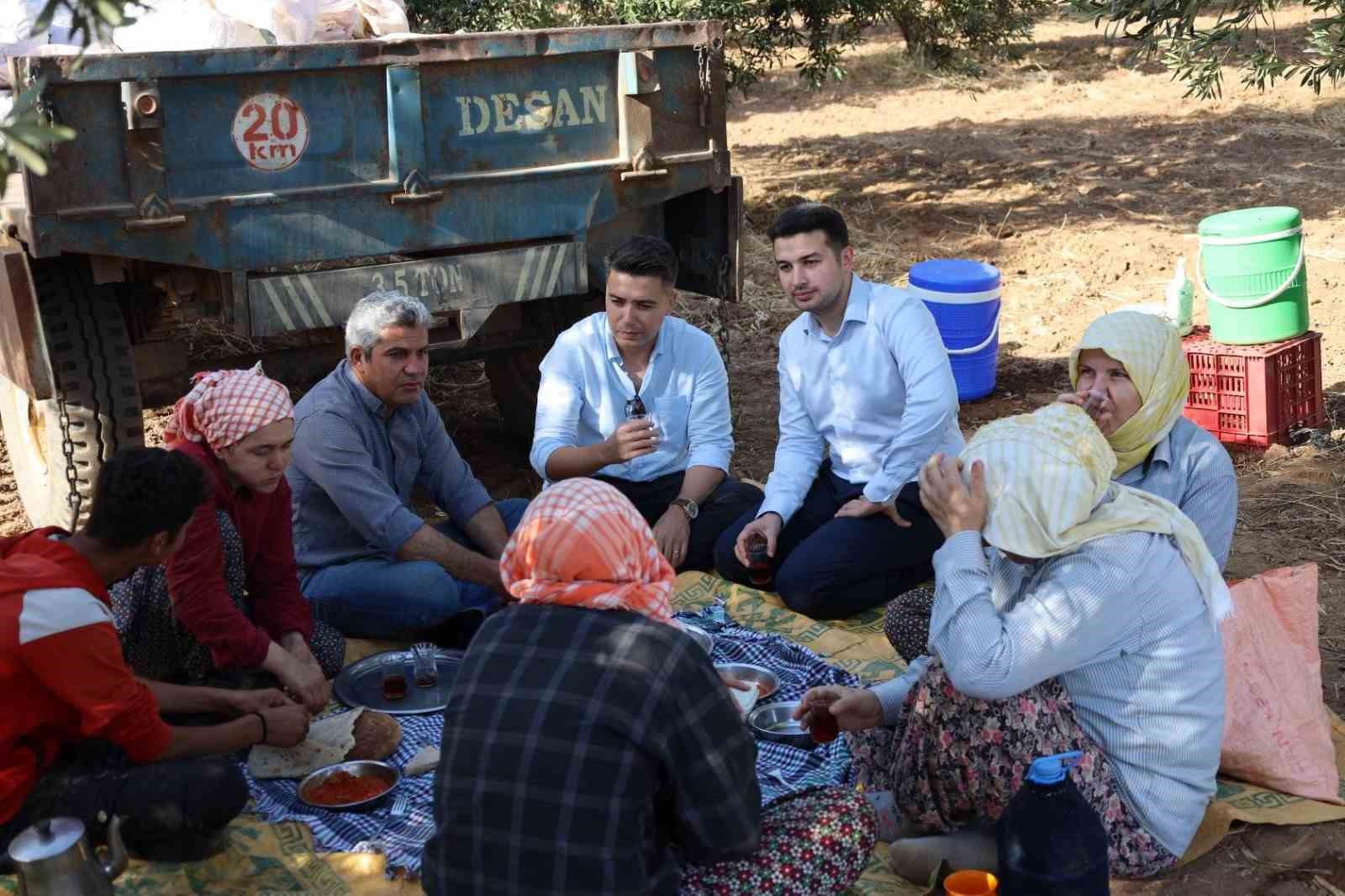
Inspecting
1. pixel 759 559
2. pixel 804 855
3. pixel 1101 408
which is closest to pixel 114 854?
pixel 804 855

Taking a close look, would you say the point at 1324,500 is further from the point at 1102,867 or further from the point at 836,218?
the point at 1102,867

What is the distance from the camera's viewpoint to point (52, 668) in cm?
309

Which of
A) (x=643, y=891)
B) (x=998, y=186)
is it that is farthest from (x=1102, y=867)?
(x=998, y=186)

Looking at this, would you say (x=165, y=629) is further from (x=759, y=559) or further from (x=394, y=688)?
(x=759, y=559)

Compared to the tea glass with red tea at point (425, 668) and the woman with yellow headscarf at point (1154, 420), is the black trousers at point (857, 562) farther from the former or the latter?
the tea glass with red tea at point (425, 668)

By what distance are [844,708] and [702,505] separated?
1976 millimetres

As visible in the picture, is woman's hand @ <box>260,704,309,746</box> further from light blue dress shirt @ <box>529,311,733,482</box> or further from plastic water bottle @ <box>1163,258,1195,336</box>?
plastic water bottle @ <box>1163,258,1195,336</box>

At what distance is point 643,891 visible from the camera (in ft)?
8.74

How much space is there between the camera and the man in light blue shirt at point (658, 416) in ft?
16.8

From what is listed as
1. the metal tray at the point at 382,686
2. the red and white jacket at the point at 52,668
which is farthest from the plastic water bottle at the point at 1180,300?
the red and white jacket at the point at 52,668

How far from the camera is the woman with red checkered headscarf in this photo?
3949 mm

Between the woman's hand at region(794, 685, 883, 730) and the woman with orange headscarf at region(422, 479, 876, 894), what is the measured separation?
0.61m

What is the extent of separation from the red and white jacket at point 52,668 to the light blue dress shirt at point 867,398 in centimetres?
243

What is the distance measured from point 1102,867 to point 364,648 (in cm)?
260
